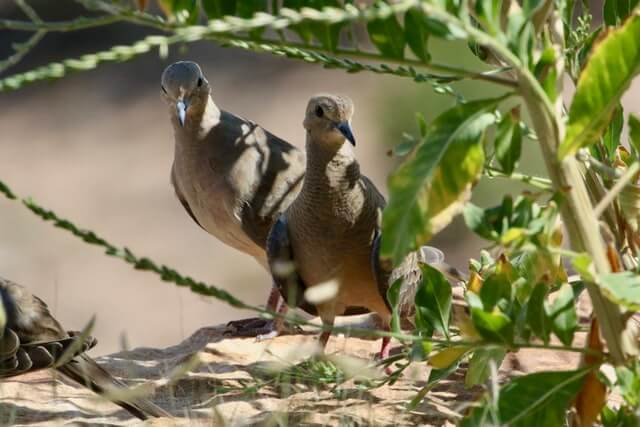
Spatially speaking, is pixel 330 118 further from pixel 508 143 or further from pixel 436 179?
pixel 436 179

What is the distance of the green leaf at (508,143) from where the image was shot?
86.1 inches

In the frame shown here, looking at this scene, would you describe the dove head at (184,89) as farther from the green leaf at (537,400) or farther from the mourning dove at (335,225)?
the green leaf at (537,400)

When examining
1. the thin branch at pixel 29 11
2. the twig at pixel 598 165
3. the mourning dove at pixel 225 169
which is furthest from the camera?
the mourning dove at pixel 225 169

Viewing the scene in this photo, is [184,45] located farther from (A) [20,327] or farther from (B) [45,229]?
(B) [45,229]

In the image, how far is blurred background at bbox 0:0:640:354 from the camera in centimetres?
972

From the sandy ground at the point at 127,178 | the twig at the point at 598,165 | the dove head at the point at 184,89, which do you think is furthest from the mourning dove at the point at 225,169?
the sandy ground at the point at 127,178

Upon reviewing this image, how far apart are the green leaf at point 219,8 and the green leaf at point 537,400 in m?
0.85

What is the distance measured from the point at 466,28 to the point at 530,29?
24 cm

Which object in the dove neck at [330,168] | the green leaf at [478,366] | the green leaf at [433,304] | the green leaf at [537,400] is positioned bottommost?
the green leaf at [478,366]

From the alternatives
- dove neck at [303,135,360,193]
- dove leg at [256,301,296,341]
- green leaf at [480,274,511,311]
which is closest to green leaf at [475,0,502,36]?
green leaf at [480,274,511,311]

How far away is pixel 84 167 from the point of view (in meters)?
12.0

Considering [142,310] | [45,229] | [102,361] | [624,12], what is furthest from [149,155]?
[624,12]

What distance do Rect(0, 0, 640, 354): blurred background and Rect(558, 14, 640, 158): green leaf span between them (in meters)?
6.38

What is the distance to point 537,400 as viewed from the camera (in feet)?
7.47
